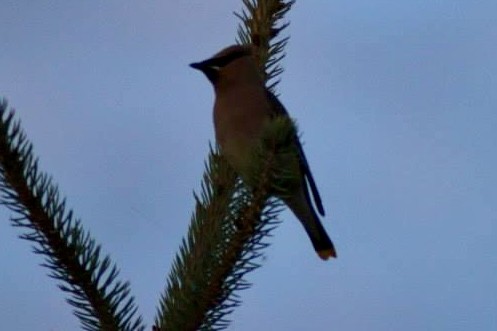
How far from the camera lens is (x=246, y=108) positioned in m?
3.17

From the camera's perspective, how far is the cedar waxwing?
2709 mm

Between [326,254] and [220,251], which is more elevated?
[326,254]

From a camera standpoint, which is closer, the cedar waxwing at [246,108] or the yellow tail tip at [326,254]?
the cedar waxwing at [246,108]

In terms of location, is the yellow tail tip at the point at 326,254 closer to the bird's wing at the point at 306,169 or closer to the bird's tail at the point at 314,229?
the bird's tail at the point at 314,229

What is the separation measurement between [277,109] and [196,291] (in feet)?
4.79

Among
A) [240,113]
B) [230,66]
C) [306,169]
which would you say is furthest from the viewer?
[240,113]

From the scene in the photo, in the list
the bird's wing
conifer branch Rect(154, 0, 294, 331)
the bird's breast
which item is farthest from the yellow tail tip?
conifer branch Rect(154, 0, 294, 331)

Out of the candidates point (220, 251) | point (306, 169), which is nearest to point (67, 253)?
point (220, 251)

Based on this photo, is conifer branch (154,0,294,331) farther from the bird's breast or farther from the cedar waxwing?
the bird's breast

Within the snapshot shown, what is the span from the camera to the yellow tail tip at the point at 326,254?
298 centimetres

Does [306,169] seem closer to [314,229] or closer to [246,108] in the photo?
[314,229]

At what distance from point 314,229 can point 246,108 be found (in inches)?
20.3

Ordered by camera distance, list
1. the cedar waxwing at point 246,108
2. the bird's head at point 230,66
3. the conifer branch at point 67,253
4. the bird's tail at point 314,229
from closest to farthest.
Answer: the conifer branch at point 67,253
the bird's head at point 230,66
the cedar waxwing at point 246,108
the bird's tail at point 314,229

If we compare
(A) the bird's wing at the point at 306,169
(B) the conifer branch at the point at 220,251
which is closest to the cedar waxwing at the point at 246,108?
(A) the bird's wing at the point at 306,169
